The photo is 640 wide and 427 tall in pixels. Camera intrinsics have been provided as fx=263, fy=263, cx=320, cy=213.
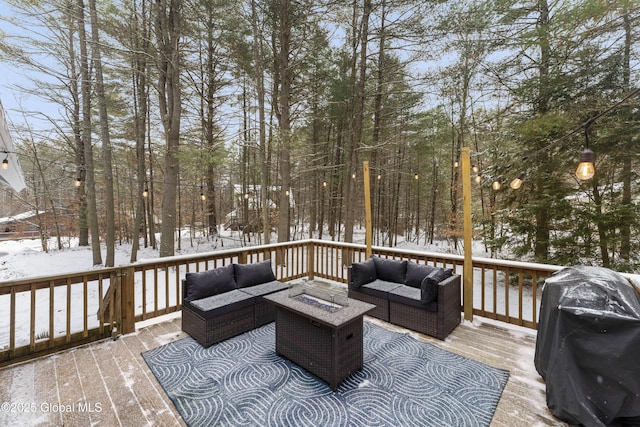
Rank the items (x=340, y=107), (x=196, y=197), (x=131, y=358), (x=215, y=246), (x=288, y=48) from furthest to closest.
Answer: (x=196, y=197)
(x=215, y=246)
(x=340, y=107)
(x=288, y=48)
(x=131, y=358)

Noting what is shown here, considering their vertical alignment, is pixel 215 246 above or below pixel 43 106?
below

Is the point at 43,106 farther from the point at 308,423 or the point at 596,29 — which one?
the point at 596,29

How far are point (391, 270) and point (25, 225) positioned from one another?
59.2 feet

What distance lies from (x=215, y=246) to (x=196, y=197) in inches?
118

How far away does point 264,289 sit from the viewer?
11.2ft

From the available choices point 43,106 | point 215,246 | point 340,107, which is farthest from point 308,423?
point 43,106

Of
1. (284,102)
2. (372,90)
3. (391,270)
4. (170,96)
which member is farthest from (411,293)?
(170,96)

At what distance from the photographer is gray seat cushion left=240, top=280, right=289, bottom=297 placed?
10.9ft

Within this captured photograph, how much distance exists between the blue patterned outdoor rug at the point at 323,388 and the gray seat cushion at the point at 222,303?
360 mm

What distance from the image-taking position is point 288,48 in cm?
646

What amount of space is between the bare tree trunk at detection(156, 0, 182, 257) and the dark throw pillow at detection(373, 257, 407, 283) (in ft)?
16.2

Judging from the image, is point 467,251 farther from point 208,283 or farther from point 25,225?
point 25,225

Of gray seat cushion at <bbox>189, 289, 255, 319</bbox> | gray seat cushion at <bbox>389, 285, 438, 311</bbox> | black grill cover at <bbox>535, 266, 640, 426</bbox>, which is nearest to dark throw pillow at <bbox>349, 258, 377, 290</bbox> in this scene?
gray seat cushion at <bbox>389, 285, 438, 311</bbox>

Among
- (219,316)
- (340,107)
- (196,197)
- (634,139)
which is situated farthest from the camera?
(196,197)
